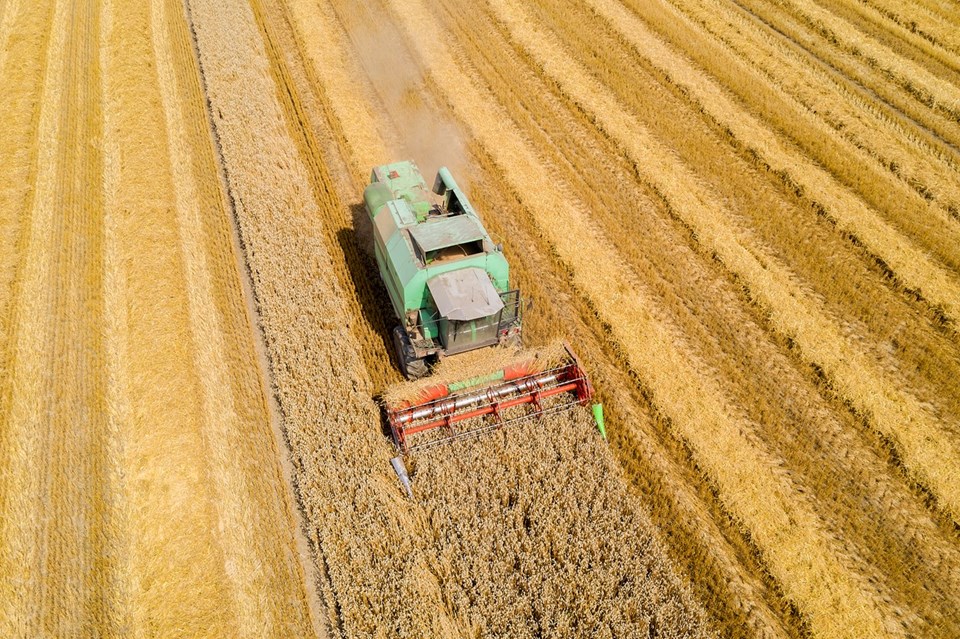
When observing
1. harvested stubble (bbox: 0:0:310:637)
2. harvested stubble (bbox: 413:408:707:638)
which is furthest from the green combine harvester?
harvested stubble (bbox: 0:0:310:637)

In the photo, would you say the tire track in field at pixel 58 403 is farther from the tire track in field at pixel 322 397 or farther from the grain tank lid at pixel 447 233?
the grain tank lid at pixel 447 233

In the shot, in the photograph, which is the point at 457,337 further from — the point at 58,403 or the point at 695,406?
the point at 58,403

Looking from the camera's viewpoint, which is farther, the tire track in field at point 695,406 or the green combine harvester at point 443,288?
the green combine harvester at point 443,288

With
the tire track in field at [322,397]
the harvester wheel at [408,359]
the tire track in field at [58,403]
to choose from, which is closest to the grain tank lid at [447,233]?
the harvester wheel at [408,359]

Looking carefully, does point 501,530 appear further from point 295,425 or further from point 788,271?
point 788,271

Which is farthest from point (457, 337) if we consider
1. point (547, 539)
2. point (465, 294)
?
point (547, 539)

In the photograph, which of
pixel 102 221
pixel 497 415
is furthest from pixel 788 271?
pixel 102 221
